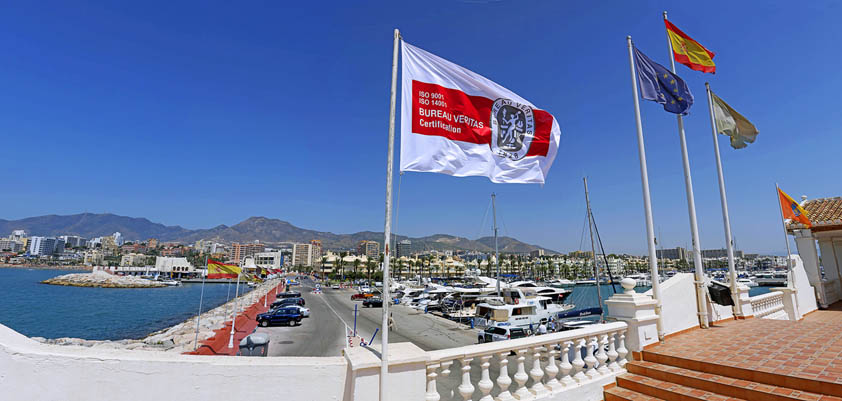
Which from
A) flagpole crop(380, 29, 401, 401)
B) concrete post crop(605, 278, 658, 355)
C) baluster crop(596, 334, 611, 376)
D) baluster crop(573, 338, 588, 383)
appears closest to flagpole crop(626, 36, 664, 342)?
concrete post crop(605, 278, 658, 355)

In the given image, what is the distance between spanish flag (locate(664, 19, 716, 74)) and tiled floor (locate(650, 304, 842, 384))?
6.63 metres

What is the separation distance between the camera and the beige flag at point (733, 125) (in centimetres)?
1071

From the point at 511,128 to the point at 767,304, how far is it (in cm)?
1095

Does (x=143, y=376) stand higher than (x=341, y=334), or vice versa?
(x=143, y=376)

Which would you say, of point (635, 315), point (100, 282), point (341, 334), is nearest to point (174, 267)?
point (100, 282)

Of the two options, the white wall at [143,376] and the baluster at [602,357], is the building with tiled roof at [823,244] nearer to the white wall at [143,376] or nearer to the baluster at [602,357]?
the baluster at [602,357]

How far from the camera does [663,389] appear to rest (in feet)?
15.4

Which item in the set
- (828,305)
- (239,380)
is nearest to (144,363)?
(239,380)

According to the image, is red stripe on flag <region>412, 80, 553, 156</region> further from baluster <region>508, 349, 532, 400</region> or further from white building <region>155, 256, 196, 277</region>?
white building <region>155, 256, 196, 277</region>

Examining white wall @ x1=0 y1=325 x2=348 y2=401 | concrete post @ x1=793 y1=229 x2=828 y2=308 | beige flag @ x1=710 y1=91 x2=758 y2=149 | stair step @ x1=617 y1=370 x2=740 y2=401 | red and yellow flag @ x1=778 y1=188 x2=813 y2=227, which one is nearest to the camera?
white wall @ x1=0 y1=325 x2=348 y2=401

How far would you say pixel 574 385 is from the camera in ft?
15.5

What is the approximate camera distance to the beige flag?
10.7m

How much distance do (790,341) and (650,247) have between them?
251cm

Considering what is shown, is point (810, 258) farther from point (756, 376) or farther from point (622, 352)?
point (622, 352)
